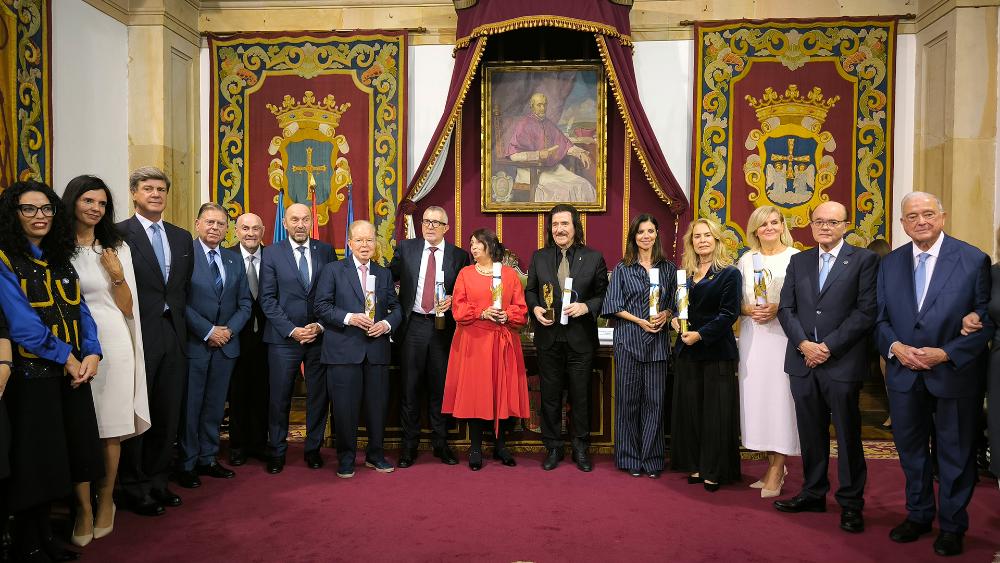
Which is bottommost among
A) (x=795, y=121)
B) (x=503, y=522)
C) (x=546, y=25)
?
(x=503, y=522)

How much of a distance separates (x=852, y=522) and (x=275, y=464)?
10.6 ft

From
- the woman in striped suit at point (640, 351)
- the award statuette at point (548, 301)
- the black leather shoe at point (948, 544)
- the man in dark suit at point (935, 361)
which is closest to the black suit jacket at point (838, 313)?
the man in dark suit at point (935, 361)

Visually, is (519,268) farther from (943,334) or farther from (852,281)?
(943,334)

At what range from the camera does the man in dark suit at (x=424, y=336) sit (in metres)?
4.41

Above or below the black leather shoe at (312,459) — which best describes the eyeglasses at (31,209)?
above

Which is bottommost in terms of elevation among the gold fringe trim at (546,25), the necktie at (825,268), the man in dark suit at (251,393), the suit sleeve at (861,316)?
the man in dark suit at (251,393)

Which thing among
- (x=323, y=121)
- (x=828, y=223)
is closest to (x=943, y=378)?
(x=828, y=223)

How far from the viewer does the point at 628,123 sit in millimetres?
5758

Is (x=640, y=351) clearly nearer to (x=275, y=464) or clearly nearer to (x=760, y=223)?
(x=760, y=223)

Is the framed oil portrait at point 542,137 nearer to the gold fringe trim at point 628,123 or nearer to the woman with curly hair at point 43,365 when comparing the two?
the gold fringe trim at point 628,123

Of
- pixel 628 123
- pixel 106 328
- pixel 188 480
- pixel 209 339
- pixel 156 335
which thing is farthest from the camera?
pixel 628 123

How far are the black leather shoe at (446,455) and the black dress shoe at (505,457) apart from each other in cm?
27

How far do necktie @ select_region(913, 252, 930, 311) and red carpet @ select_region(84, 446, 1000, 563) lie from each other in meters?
1.14

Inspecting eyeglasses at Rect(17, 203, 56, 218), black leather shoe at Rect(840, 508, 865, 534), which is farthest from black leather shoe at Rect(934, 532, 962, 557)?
eyeglasses at Rect(17, 203, 56, 218)
